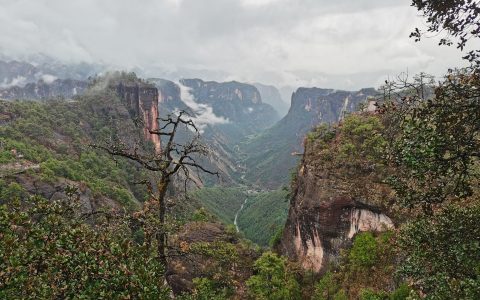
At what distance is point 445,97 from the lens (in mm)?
9891

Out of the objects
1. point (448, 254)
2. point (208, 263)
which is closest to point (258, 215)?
point (208, 263)

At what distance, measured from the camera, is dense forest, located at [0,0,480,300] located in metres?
9.39

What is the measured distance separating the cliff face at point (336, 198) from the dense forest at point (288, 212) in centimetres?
15

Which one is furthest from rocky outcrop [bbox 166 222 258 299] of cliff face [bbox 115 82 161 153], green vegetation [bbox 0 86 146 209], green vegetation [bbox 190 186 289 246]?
cliff face [bbox 115 82 161 153]

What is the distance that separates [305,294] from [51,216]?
1296 inches

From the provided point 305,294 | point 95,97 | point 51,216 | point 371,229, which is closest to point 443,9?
point 51,216

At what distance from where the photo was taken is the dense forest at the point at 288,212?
9.39 m

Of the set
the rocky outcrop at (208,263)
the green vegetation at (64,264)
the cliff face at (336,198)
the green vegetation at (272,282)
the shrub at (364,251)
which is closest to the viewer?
the green vegetation at (64,264)

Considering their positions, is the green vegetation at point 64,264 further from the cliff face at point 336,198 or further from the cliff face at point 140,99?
the cliff face at point 140,99

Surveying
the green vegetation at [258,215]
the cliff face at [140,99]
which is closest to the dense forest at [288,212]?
the cliff face at [140,99]

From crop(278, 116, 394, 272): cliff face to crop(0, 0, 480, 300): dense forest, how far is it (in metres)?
0.15

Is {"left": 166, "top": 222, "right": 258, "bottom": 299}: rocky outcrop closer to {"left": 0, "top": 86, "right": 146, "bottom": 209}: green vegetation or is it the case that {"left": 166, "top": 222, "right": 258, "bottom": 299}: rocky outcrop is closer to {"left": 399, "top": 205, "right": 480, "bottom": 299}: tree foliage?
{"left": 0, "top": 86, "right": 146, "bottom": 209}: green vegetation

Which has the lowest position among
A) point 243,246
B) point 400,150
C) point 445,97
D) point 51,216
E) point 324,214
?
point 243,246

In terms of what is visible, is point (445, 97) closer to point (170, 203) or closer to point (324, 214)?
point (170, 203)
